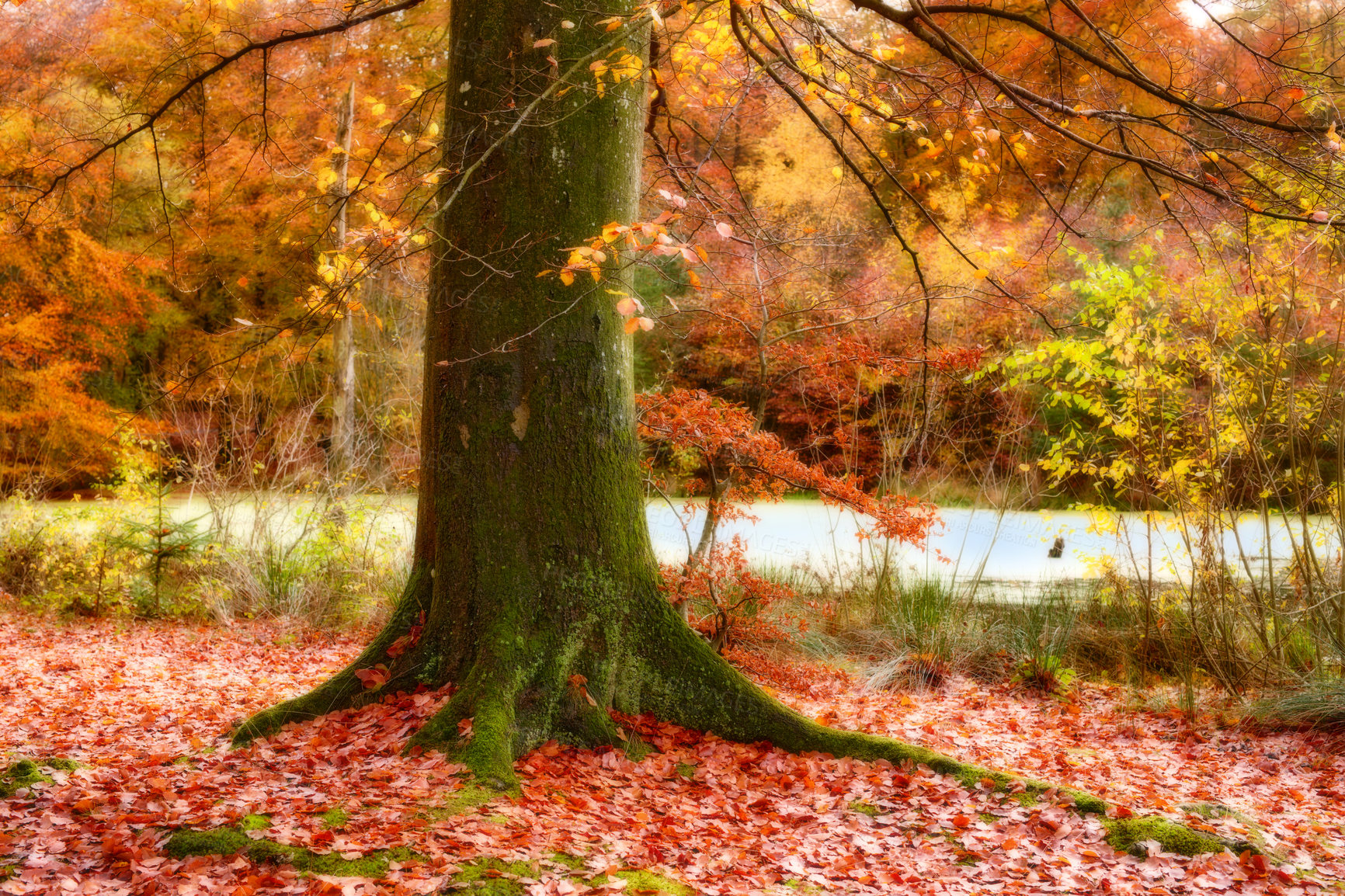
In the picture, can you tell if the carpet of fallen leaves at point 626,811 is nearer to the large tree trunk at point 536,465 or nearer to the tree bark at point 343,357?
the large tree trunk at point 536,465

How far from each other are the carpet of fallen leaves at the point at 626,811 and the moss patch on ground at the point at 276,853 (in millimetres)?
38

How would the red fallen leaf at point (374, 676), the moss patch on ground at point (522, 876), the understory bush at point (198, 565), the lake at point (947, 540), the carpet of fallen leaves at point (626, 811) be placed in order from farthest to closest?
1. the understory bush at point (198, 565)
2. the lake at point (947, 540)
3. the red fallen leaf at point (374, 676)
4. the carpet of fallen leaves at point (626, 811)
5. the moss patch on ground at point (522, 876)

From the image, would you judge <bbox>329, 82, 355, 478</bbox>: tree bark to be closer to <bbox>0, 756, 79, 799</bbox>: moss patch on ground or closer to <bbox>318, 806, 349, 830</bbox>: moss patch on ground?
<bbox>0, 756, 79, 799</bbox>: moss patch on ground

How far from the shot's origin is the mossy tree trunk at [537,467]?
3.78 meters

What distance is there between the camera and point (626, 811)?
335cm

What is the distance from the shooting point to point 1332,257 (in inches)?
255

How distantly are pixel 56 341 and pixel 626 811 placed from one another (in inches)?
485

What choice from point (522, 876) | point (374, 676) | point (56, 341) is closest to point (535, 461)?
point (374, 676)

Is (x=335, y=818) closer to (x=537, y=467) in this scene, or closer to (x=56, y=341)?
(x=537, y=467)

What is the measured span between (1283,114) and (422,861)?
4096 mm

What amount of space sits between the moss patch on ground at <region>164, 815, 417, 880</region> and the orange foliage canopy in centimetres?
997

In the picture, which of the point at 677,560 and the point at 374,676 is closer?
the point at 374,676

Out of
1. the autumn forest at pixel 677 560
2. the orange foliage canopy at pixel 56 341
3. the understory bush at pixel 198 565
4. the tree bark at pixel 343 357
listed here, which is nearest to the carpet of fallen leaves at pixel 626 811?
the autumn forest at pixel 677 560

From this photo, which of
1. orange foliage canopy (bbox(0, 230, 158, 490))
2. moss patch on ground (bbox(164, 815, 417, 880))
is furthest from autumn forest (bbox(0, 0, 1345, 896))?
orange foliage canopy (bbox(0, 230, 158, 490))
